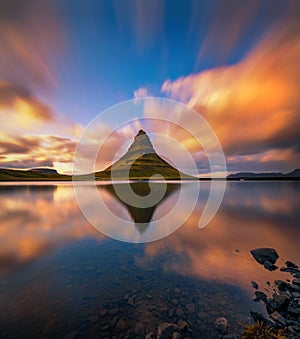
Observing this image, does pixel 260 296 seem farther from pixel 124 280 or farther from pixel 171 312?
pixel 124 280

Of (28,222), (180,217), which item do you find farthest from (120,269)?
(28,222)

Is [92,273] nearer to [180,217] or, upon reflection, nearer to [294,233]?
[180,217]

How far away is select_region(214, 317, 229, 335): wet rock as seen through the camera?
6207 millimetres

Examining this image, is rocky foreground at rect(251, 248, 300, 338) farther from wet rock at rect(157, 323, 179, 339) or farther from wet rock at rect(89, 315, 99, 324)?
wet rock at rect(89, 315, 99, 324)

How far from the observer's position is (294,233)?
19375mm

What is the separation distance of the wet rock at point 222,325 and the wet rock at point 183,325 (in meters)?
1.15

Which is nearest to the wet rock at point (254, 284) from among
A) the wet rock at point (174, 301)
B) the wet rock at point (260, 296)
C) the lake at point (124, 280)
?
the lake at point (124, 280)

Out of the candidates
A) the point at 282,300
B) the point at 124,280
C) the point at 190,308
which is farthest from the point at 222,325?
the point at 124,280

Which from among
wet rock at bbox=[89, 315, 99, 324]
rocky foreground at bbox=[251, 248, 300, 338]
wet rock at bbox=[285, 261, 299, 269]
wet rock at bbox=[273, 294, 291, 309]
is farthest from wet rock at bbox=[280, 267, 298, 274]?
wet rock at bbox=[89, 315, 99, 324]

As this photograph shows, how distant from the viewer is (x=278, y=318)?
657cm

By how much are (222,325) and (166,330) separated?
228cm

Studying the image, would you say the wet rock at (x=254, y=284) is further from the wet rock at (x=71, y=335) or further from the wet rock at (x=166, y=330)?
the wet rock at (x=71, y=335)

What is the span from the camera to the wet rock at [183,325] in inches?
249

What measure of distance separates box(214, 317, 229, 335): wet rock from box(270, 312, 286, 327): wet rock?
1.99 metres
